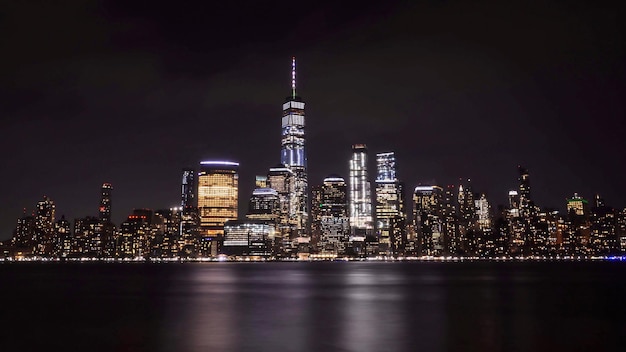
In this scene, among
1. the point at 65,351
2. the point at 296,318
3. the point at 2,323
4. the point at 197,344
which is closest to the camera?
the point at 65,351

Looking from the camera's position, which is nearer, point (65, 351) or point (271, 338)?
point (65, 351)

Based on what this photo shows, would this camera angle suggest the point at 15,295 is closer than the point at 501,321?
No

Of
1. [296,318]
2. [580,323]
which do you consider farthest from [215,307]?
[580,323]

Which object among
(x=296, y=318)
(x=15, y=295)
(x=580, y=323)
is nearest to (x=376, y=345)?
(x=296, y=318)

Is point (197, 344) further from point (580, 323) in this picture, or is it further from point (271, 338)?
point (580, 323)

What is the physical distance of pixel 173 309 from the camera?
55.7 m

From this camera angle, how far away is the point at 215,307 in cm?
5731

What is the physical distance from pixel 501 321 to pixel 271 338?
59.4 ft

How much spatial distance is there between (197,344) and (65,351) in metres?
6.85

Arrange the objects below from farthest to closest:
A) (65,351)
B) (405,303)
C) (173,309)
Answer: (405,303)
(173,309)
(65,351)

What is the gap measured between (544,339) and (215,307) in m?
32.4


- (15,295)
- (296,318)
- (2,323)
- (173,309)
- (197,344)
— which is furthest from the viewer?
(15,295)

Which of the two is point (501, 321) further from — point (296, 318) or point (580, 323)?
point (296, 318)

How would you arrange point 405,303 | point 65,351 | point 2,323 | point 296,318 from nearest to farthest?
point 65,351, point 2,323, point 296,318, point 405,303
